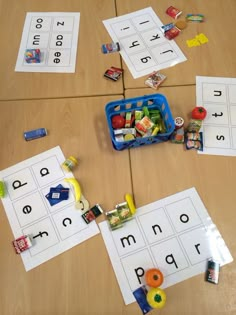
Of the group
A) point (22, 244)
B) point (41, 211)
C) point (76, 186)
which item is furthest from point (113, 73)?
point (22, 244)

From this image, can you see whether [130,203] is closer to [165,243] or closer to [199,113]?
[165,243]

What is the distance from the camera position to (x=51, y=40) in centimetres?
115

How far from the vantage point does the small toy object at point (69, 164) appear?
0.87 m

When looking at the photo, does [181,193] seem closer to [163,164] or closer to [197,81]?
[163,164]

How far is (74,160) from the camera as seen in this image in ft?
2.89

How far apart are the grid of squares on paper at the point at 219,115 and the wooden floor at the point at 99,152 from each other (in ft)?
0.17

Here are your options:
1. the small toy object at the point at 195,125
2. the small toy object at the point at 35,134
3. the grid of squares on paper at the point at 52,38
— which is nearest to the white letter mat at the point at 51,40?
the grid of squares on paper at the point at 52,38

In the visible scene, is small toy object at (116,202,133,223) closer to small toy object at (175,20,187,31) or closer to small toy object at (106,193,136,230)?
small toy object at (106,193,136,230)

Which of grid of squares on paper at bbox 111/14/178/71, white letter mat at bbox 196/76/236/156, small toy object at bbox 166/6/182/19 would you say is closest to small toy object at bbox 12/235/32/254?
white letter mat at bbox 196/76/236/156

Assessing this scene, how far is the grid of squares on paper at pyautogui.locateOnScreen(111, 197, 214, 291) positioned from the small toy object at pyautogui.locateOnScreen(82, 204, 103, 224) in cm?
7

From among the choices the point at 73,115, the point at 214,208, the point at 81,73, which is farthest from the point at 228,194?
the point at 81,73

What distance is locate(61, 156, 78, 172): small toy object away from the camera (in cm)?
87

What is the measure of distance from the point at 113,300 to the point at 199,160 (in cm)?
49

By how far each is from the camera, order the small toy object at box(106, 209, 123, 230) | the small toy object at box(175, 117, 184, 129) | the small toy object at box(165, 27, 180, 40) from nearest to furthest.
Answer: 1. the small toy object at box(106, 209, 123, 230)
2. the small toy object at box(175, 117, 184, 129)
3. the small toy object at box(165, 27, 180, 40)
